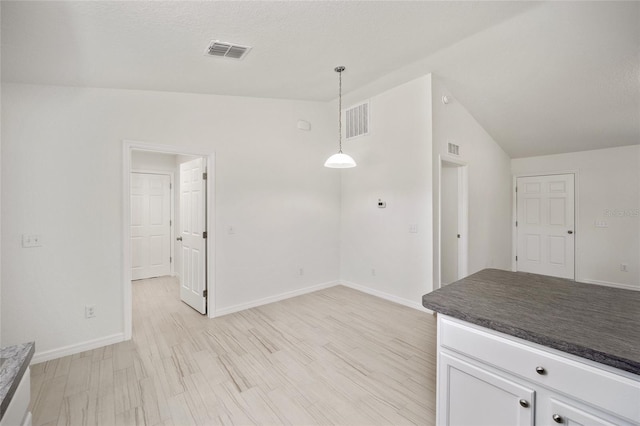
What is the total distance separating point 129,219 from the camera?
304cm

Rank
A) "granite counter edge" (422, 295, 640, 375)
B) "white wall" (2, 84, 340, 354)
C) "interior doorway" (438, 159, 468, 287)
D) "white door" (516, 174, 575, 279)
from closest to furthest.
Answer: "granite counter edge" (422, 295, 640, 375)
"white wall" (2, 84, 340, 354)
"interior doorway" (438, 159, 468, 287)
"white door" (516, 174, 575, 279)

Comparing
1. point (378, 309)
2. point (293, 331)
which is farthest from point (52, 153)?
point (378, 309)

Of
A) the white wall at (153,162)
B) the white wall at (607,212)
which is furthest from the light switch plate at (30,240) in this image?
the white wall at (607,212)

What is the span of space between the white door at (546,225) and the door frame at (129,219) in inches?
238

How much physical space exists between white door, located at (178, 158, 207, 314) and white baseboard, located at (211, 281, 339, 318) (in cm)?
26

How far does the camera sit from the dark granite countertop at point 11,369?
84cm

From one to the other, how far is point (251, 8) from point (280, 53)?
720mm

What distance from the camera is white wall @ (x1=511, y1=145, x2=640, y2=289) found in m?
4.61

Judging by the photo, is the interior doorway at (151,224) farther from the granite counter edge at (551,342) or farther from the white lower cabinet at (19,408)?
the granite counter edge at (551,342)

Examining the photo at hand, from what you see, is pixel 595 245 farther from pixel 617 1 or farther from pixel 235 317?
pixel 235 317

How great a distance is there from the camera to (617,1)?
238 centimetres

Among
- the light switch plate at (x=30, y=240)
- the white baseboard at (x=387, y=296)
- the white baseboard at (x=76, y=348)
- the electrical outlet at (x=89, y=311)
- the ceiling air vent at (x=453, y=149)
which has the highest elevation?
the ceiling air vent at (x=453, y=149)

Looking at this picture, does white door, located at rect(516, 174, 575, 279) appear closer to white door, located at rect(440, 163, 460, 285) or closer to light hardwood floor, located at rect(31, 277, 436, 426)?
white door, located at rect(440, 163, 460, 285)

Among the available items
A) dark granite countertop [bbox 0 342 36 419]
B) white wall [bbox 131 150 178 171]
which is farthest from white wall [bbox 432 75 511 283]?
white wall [bbox 131 150 178 171]
